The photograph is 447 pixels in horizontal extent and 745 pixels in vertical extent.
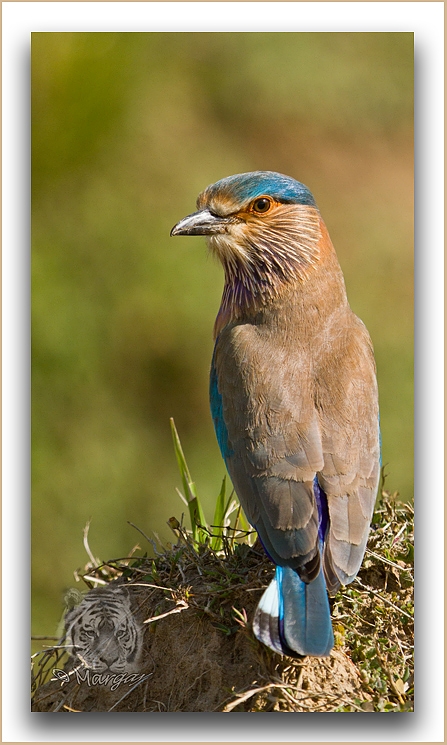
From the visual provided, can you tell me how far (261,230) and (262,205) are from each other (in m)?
0.11

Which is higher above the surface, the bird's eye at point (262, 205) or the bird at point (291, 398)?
the bird's eye at point (262, 205)

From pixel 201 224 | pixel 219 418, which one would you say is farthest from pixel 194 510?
pixel 201 224

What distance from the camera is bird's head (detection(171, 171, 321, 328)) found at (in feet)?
13.5

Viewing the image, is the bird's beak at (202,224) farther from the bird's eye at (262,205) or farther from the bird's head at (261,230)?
the bird's eye at (262,205)

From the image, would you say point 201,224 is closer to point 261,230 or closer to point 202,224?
point 202,224

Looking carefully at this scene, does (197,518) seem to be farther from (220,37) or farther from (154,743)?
(220,37)

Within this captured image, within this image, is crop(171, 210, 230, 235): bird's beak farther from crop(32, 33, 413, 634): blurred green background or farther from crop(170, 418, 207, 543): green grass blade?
crop(170, 418, 207, 543): green grass blade

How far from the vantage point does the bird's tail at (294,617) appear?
3129 millimetres

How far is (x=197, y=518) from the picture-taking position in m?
3.95

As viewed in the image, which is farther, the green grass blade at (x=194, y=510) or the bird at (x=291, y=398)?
the green grass blade at (x=194, y=510)

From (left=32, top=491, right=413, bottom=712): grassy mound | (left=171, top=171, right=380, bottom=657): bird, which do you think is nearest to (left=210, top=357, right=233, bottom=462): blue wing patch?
(left=171, top=171, right=380, bottom=657): bird

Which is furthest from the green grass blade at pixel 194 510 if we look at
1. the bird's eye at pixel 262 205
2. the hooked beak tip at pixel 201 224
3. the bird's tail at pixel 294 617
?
the bird's eye at pixel 262 205
